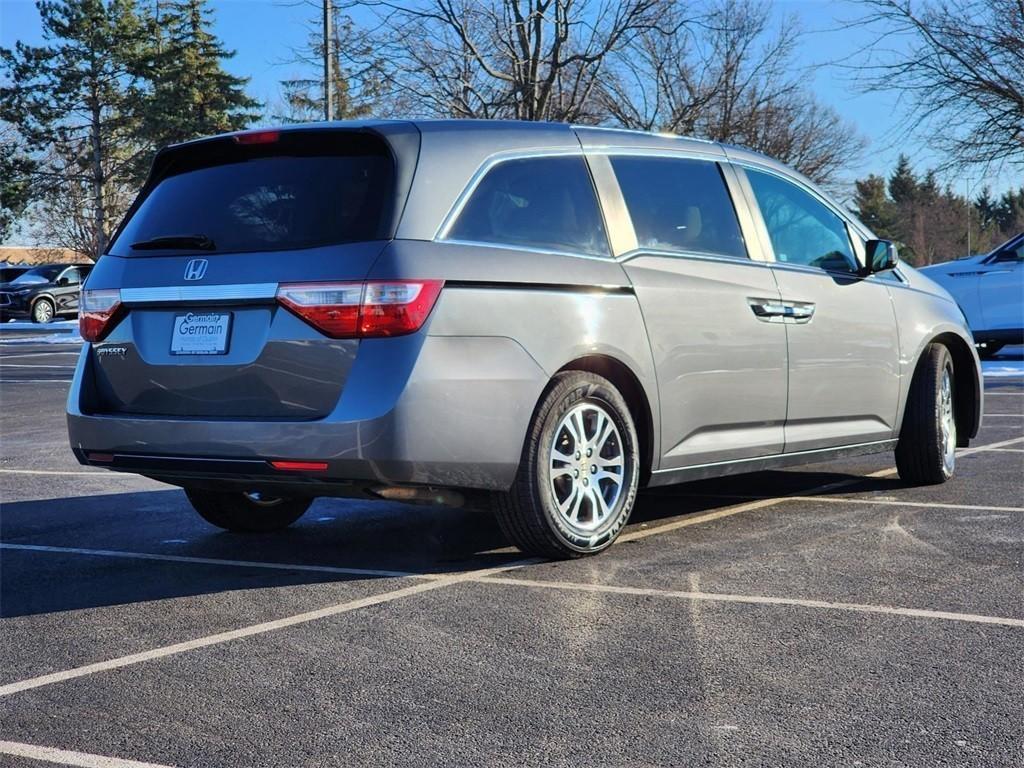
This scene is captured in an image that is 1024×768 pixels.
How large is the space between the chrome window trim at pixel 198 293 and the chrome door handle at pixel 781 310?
2415 mm

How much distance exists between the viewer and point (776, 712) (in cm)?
355

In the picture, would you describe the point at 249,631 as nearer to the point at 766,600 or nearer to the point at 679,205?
the point at 766,600

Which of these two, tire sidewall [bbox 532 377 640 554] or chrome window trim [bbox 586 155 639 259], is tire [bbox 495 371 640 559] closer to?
tire sidewall [bbox 532 377 640 554]

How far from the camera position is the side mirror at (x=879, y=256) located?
720 cm

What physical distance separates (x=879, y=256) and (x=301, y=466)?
11.9ft

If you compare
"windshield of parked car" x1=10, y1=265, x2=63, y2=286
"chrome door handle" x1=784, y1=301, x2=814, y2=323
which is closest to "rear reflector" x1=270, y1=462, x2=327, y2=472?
Answer: "chrome door handle" x1=784, y1=301, x2=814, y2=323

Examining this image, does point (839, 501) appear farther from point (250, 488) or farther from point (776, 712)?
point (776, 712)

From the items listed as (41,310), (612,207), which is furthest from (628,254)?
(41,310)

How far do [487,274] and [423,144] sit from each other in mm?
588

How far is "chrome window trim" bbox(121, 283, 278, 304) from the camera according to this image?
200 inches

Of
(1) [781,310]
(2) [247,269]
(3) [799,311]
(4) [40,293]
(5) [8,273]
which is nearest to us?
(2) [247,269]

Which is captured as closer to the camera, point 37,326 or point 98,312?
point 98,312

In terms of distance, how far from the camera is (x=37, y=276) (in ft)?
132

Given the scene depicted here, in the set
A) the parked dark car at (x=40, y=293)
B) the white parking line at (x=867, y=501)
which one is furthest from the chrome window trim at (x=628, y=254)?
the parked dark car at (x=40, y=293)
